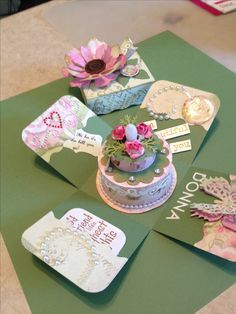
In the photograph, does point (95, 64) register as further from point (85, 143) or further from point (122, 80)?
point (85, 143)

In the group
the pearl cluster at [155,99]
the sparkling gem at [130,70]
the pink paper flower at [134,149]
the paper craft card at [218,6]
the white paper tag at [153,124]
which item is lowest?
the white paper tag at [153,124]

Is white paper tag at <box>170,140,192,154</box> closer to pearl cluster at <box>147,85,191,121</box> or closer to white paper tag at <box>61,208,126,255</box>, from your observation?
pearl cluster at <box>147,85,191,121</box>

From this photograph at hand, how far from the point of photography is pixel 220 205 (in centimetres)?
66

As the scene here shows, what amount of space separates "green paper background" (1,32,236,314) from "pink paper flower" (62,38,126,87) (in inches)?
2.6

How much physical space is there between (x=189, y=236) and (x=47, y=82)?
21.0 inches

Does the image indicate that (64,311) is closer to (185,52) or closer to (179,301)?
(179,301)

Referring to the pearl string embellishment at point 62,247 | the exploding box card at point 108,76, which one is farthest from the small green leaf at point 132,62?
the pearl string embellishment at point 62,247

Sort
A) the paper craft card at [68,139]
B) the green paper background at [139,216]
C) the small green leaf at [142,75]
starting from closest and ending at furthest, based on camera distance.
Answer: the green paper background at [139,216] < the paper craft card at [68,139] < the small green leaf at [142,75]

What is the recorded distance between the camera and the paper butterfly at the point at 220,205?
2.11ft

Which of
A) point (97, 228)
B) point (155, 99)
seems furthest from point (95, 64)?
point (97, 228)

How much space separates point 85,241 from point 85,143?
0.22m

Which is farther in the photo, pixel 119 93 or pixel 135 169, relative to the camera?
pixel 119 93

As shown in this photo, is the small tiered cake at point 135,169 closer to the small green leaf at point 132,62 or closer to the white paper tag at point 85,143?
the white paper tag at point 85,143

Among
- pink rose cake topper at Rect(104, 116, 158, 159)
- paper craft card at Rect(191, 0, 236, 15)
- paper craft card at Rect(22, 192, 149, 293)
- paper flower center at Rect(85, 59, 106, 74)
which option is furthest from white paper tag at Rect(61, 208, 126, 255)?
paper craft card at Rect(191, 0, 236, 15)
